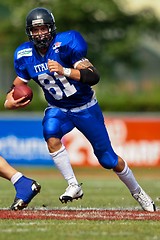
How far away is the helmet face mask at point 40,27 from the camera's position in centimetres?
702

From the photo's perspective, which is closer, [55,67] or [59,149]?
[55,67]

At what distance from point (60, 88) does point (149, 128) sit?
8.29 m

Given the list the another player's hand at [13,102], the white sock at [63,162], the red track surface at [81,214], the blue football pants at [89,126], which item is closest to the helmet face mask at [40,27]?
the another player's hand at [13,102]

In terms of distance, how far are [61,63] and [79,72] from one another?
273mm

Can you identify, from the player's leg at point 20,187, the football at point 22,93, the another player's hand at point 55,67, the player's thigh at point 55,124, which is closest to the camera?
the another player's hand at point 55,67

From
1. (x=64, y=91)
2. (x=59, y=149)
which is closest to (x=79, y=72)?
(x=64, y=91)

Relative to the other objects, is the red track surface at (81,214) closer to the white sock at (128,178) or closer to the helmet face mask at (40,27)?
the white sock at (128,178)

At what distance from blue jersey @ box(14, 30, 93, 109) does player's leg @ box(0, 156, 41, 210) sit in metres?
0.67

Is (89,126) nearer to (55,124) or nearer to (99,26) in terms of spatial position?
(55,124)

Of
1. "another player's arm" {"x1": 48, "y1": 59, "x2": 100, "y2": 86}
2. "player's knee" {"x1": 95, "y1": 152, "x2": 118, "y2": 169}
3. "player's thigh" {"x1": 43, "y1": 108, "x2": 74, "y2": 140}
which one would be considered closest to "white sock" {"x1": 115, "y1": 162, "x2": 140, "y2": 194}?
"player's knee" {"x1": 95, "y1": 152, "x2": 118, "y2": 169}

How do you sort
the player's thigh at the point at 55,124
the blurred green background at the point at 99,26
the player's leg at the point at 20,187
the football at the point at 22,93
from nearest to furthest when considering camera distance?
the player's leg at the point at 20,187 < the player's thigh at the point at 55,124 < the football at the point at 22,93 < the blurred green background at the point at 99,26

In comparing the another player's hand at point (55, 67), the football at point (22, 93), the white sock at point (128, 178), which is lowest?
the white sock at point (128, 178)

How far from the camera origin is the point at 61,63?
23.2ft

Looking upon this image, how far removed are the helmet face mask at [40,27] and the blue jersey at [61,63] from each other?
0.08 m
